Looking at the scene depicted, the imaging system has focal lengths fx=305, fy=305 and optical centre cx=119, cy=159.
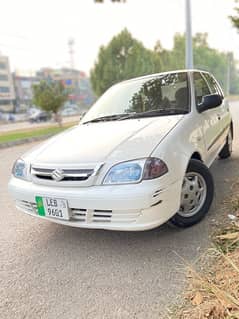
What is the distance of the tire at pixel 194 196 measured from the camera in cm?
279

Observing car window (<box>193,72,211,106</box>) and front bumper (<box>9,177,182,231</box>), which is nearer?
A: front bumper (<box>9,177,182,231</box>)

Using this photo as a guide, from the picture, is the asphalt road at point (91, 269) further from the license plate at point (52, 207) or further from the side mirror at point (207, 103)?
the side mirror at point (207, 103)

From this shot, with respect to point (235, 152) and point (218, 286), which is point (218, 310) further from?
point (235, 152)

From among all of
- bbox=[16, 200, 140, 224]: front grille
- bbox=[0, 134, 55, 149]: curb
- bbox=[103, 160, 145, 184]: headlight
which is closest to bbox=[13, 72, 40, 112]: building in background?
bbox=[0, 134, 55, 149]: curb

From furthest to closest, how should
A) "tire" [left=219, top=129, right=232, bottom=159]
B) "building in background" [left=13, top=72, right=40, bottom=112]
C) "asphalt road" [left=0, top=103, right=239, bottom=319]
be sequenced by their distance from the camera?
"building in background" [left=13, top=72, right=40, bottom=112] < "tire" [left=219, top=129, right=232, bottom=159] < "asphalt road" [left=0, top=103, right=239, bottom=319]

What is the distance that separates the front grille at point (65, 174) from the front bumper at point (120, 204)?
0.08 meters

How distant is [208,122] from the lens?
360 cm

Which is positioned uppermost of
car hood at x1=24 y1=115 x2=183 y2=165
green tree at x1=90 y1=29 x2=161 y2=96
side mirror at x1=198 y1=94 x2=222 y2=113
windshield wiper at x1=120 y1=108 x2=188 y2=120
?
green tree at x1=90 y1=29 x2=161 y2=96

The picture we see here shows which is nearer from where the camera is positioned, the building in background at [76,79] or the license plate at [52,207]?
the license plate at [52,207]

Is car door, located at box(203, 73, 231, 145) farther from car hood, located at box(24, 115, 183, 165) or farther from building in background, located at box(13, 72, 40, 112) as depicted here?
building in background, located at box(13, 72, 40, 112)

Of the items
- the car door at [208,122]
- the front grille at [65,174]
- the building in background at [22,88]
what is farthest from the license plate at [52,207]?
the building in background at [22,88]

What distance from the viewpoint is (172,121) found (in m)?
2.96

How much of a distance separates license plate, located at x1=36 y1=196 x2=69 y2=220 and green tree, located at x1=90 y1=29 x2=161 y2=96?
20.2 m

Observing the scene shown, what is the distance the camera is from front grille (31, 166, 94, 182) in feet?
7.92
